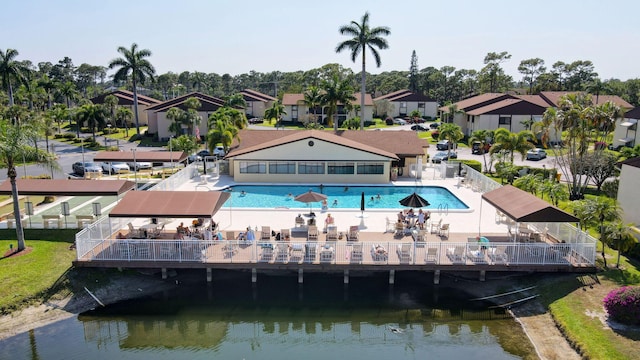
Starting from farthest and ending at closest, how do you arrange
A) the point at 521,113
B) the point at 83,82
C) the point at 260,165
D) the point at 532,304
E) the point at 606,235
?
the point at 83,82, the point at 521,113, the point at 260,165, the point at 606,235, the point at 532,304

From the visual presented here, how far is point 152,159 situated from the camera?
39812mm

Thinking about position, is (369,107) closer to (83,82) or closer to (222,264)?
(222,264)

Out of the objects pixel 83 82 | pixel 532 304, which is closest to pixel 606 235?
pixel 532 304

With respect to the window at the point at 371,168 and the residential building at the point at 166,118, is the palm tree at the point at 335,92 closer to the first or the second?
the residential building at the point at 166,118

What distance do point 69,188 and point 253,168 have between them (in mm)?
15313

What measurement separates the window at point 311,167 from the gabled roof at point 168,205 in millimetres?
16489

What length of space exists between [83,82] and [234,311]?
6089 inches

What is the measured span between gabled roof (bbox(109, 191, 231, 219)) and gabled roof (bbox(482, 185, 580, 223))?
14.0 metres

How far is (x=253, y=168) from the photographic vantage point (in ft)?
130

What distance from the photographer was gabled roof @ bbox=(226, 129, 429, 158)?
39.8 meters

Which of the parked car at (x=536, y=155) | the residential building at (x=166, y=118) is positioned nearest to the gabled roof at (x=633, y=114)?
the parked car at (x=536, y=155)

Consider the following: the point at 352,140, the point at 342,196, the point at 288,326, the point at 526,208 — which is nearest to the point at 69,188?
the point at 288,326

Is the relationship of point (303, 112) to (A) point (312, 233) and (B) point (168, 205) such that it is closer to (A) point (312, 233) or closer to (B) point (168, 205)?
(A) point (312, 233)

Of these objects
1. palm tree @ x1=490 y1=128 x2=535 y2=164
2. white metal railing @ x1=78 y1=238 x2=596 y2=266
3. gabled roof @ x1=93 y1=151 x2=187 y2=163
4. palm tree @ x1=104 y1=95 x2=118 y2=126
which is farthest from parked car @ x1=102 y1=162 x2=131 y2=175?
palm tree @ x1=490 y1=128 x2=535 y2=164
